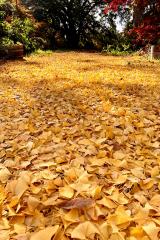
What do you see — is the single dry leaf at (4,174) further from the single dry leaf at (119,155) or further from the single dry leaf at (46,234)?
the single dry leaf at (119,155)

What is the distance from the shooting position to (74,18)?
51.2 feet

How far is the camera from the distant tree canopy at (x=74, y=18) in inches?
598

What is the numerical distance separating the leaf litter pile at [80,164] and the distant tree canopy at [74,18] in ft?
36.2

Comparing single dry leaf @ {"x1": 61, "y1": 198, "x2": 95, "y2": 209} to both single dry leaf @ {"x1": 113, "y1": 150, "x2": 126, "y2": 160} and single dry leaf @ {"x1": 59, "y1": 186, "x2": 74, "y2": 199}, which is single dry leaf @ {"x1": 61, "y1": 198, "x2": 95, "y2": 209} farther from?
single dry leaf @ {"x1": 113, "y1": 150, "x2": 126, "y2": 160}

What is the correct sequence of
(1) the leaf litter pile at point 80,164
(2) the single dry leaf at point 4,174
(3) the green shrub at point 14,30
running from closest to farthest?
(1) the leaf litter pile at point 80,164 < (2) the single dry leaf at point 4,174 < (3) the green shrub at point 14,30

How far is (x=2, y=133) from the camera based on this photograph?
10.6ft

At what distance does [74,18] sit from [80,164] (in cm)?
1397

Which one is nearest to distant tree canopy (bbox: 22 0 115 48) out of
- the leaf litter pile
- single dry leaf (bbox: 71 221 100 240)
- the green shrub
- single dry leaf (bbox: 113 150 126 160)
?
the green shrub

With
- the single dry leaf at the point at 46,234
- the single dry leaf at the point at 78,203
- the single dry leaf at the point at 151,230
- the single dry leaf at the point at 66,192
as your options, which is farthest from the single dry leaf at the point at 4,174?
the single dry leaf at the point at 151,230

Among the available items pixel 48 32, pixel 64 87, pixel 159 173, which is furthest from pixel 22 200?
pixel 48 32

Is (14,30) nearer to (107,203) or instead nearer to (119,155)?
(119,155)

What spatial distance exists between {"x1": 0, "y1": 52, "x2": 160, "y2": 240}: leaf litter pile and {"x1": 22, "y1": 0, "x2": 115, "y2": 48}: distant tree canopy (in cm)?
1105

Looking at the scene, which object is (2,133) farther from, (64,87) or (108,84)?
(108,84)

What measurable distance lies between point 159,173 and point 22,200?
0.92m
